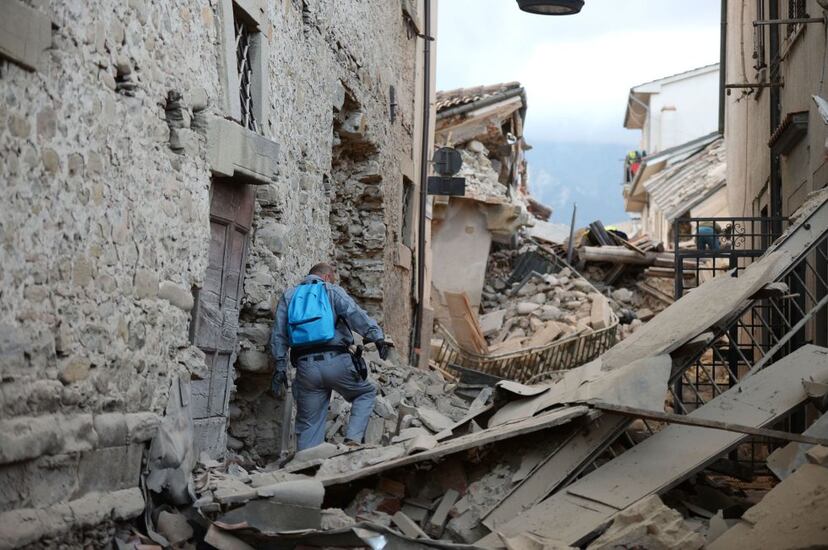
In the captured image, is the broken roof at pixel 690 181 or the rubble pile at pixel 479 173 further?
the broken roof at pixel 690 181

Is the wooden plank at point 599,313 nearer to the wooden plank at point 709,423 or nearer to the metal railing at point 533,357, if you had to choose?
the metal railing at point 533,357

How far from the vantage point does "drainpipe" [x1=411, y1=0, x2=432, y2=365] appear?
1505 centimetres

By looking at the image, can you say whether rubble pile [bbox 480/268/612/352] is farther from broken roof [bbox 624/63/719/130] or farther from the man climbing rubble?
broken roof [bbox 624/63/719/130]

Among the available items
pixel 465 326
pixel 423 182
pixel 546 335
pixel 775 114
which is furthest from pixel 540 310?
pixel 775 114

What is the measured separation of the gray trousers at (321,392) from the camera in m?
8.16

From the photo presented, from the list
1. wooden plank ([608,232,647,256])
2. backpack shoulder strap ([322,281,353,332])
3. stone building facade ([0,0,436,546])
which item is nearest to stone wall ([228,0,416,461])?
stone building facade ([0,0,436,546])

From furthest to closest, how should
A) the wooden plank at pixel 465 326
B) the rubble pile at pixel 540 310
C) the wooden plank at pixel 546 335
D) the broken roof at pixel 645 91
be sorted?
the broken roof at pixel 645 91 < the rubble pile at pixel 540 310 < the wooden plank at pixel 546 335 < the wooden plank at pixel 465 326

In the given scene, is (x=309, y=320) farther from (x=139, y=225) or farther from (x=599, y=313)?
(x=599, y=313)

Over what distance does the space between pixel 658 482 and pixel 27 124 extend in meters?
3.89

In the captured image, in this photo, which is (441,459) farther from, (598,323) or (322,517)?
(598,323)

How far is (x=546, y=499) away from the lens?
662cm

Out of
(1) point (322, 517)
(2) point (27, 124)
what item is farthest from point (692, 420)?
(2) point (27, 124)

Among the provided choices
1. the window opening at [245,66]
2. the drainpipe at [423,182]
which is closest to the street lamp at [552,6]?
the window opening at [245,66]

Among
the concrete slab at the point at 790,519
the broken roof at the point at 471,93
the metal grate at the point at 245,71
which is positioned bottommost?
the concrete slab at the point at 790,519
